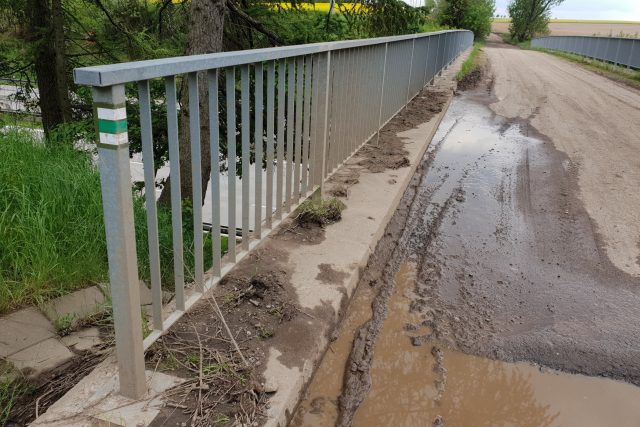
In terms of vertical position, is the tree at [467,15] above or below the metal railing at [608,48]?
above

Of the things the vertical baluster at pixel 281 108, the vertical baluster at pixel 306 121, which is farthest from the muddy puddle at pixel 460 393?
the vertical baluster at pixel 306 121

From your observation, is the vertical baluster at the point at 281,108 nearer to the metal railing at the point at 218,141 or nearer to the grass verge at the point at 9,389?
the metal railing at the point at 218,141

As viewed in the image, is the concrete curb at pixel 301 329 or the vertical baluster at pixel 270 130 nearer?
the concrete curb at pixel 301 329

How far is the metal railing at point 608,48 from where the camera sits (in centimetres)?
2486

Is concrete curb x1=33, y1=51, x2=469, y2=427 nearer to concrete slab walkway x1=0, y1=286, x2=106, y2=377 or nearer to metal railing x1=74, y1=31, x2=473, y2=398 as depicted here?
metal railing x1=74, y1=31, x2=473, y2=398

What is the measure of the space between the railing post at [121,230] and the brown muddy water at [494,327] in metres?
0.82

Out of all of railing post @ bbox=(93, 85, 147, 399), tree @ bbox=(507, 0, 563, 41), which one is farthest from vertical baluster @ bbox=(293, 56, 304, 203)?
tree @ bbox=(507, 0, 563, 41)

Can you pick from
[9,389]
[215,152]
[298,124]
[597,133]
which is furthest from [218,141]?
[597,133]

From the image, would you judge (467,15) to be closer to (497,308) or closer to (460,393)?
(497,308)

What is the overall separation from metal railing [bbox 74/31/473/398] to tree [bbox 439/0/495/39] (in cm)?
5272

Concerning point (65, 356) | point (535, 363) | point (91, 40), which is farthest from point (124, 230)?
point (91, 40)

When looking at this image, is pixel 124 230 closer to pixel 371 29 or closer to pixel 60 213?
pixel 60 213

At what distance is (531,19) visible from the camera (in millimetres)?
78062

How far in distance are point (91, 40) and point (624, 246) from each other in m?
8.23
